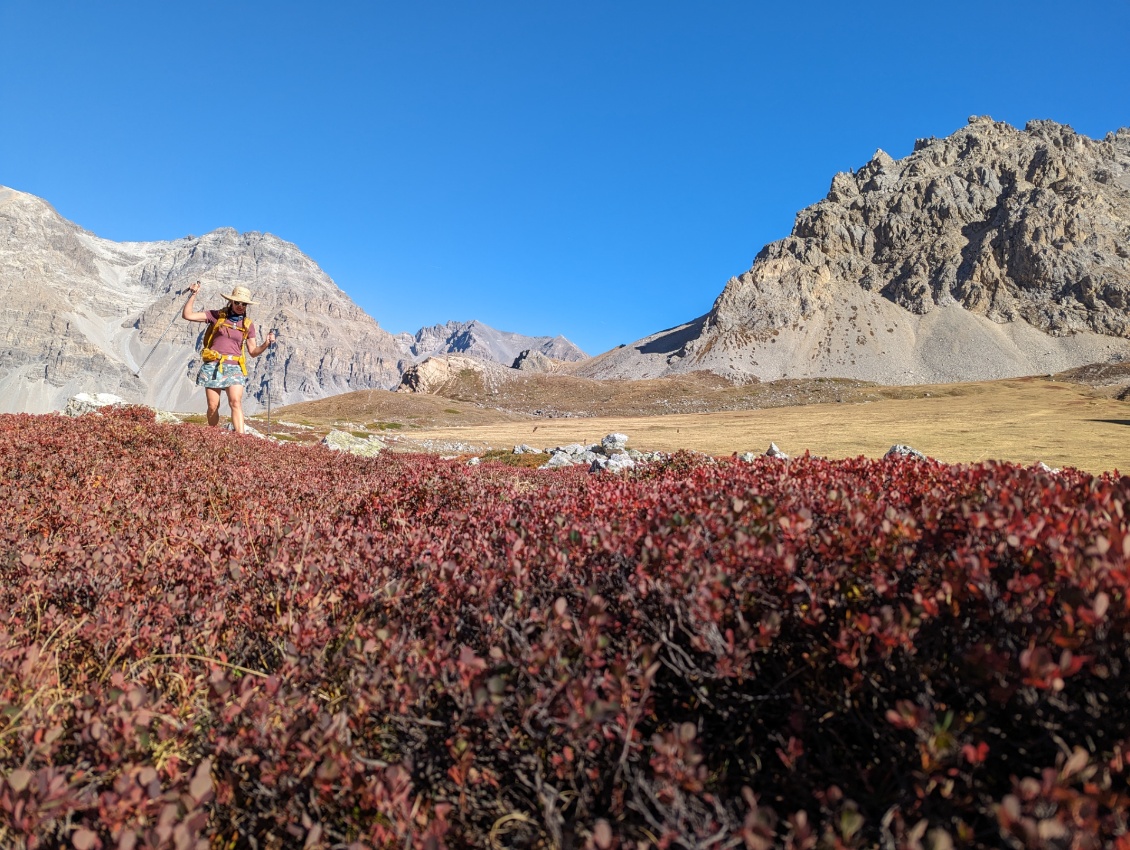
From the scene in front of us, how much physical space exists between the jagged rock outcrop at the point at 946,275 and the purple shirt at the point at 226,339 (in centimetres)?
12647

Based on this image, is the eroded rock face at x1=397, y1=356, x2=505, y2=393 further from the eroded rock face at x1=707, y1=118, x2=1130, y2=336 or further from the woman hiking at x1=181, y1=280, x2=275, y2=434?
the woman hiking at x1=181, y1=280, x2=275, y2=434

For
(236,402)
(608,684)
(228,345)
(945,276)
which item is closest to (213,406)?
(236,402)

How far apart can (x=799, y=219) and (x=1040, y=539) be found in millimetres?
196121

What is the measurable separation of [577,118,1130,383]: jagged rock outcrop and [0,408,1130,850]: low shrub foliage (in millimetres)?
132006

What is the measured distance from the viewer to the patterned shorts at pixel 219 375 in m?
10.7

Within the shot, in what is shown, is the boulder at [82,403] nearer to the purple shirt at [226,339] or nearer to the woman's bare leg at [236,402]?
the woman's bare leg at [236,402]

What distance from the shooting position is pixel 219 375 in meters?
10.8

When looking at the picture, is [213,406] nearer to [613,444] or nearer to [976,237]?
[613,444]

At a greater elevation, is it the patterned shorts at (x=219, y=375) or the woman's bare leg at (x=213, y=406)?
the patterned shorts at (x=219, y=375)

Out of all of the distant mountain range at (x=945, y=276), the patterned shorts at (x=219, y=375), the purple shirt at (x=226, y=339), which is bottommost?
the patterned shorts at (x=219, y=375)

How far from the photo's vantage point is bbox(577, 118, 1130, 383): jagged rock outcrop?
12675 cm

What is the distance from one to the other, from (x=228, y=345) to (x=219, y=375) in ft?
1.98

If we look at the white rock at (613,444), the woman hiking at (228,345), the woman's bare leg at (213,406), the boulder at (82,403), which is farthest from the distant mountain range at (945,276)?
the woman hiking at (228,345)

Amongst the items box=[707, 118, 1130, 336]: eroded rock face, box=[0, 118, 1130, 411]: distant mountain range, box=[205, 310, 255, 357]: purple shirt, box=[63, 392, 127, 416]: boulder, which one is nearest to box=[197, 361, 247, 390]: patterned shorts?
box=[205, 310, 255, 357]: purple shirt
